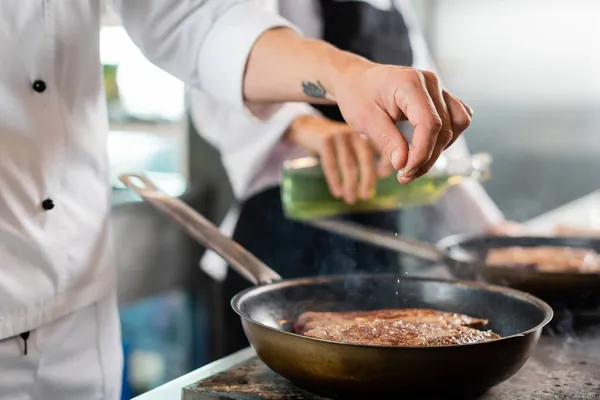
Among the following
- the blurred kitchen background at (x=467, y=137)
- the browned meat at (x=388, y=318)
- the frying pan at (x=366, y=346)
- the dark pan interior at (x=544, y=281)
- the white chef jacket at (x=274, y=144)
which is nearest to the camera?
the frying pan at (x=366, y=346)

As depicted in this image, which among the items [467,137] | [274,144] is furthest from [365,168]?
[467,137]

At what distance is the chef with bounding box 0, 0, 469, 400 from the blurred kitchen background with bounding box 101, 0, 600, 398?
127cm

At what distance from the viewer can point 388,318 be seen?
106 centimetres

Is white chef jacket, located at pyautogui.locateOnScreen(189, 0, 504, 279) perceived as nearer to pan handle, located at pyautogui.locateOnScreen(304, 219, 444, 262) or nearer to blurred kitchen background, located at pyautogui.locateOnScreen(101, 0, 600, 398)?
blurred kitchen background, located at pyautogui.locateOnScreen(101, 0, 600, 398)

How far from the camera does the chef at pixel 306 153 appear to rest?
80.0 inches

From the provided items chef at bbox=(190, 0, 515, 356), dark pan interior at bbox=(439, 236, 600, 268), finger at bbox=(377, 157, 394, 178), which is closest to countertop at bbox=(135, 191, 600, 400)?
dark pan interior at bbox=(439, 236, 600, 268)

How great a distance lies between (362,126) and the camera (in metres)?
1.01

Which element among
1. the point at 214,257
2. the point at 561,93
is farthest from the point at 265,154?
the point at 561,93

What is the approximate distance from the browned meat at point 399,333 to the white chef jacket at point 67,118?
0.43m

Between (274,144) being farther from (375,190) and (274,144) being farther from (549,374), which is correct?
(549,374)

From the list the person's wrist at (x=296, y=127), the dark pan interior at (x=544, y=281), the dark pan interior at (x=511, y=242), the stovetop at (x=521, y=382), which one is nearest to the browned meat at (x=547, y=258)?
the dark pan interior at (x=511, y=242)

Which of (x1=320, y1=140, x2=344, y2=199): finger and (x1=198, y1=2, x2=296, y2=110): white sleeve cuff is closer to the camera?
(x1=198, y1=2, x2=296, y2=110): white sleeve cuff

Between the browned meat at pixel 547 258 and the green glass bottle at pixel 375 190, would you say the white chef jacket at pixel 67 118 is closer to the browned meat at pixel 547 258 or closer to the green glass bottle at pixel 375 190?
the green glass bottle at pixel 375 190

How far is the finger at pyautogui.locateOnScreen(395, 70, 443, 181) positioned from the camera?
2.95ft
